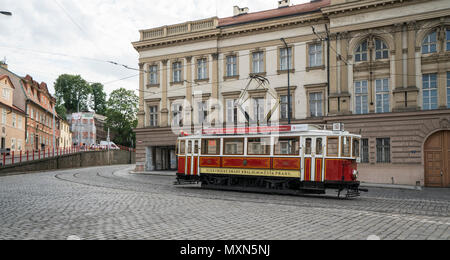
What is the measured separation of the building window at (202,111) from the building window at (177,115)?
1744 mm

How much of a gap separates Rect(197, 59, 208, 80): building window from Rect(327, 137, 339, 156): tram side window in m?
18.9

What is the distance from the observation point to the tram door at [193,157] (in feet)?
64.1

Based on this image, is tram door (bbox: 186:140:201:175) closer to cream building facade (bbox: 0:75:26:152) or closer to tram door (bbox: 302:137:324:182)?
tram door (bbox: 302:137:324:182)

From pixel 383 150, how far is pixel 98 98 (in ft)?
270

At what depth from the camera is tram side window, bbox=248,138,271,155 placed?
17125 millimetres

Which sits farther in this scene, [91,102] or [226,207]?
[91,102]

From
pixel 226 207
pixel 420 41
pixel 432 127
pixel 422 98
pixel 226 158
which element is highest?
pixel 420 41

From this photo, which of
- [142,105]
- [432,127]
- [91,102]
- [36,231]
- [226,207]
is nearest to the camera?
[36,231]

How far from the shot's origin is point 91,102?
93.9 m

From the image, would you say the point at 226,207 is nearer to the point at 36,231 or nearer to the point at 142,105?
the point at 36,231

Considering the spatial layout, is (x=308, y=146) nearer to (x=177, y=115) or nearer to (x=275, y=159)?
(x=275, y=159)

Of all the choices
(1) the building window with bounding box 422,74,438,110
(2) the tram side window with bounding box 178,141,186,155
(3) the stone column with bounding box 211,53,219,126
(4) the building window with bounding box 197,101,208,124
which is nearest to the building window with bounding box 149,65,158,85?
(4) the building window with bounding box 197,101,208,124
